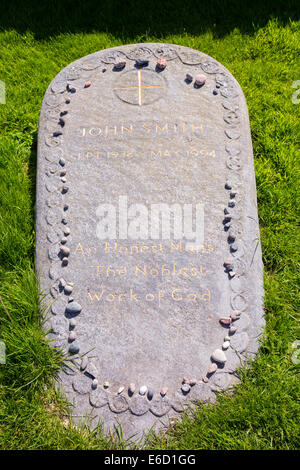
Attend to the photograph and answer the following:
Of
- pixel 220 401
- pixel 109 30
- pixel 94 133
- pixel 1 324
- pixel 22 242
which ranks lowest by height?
pixel 220 401

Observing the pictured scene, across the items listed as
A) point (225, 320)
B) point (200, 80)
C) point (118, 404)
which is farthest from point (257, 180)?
point (118, 404)

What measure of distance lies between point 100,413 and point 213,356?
2.34 feet

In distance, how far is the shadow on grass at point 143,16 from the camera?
4387mm

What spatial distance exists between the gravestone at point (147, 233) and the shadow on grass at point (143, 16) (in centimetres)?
111

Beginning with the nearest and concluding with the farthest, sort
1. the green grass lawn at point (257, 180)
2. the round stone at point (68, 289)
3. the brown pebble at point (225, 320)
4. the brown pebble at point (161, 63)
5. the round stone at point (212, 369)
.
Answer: the green grass lawn at point (257, 180)
the round stone at point (212, 369)
the brown pebble at point (225, 320)
the round stone at point (68, 289)
the brown pebble at point (161, 63)

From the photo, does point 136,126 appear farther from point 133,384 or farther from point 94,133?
point 133,384

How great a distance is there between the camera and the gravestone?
2.36 m

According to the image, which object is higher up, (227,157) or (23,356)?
(227,157)

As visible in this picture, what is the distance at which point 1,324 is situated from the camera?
2.58 meters

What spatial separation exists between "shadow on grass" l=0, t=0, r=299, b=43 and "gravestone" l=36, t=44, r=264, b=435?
3.64 feet

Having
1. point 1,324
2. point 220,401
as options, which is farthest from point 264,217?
point 1,324

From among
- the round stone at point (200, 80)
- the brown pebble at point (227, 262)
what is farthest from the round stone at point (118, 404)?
the round stone at point (200, 80)

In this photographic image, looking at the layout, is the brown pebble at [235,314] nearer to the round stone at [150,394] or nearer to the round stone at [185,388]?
the round stone at [185,388]

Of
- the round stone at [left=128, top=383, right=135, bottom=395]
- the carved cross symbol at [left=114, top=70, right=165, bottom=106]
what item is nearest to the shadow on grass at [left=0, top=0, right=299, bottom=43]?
the carved cross symbol at [left=114, top=70, right=165, bottom=106]
